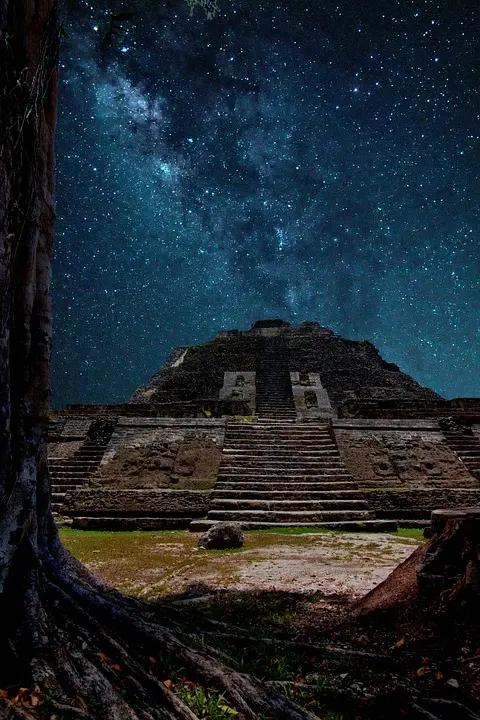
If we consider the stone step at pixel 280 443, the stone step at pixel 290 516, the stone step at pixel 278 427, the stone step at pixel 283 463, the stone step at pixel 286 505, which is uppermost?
the stone step at pixel 278 427

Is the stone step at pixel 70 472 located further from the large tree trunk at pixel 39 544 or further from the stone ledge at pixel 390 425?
the large tree trunk at pixel 39 544

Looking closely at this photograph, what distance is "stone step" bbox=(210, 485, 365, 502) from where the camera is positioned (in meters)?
7.81

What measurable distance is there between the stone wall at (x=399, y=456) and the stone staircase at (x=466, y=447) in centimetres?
28

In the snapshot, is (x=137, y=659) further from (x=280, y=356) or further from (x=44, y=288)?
(x=280, y=356)

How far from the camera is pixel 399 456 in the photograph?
31.2ft

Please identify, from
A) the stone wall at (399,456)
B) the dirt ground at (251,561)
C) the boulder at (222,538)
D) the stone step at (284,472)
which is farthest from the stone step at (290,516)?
the boulder at (222,538)

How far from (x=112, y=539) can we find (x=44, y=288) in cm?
501

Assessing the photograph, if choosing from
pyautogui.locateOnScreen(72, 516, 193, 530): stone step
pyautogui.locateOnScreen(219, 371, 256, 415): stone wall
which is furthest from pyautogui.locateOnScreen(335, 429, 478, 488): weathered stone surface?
pyautogui.locateOnScreen(219, 371, 256, 415): stone wall

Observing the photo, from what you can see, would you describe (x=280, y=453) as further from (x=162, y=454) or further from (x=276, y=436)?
(x=162, y=454)

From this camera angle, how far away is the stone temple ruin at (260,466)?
7395mm

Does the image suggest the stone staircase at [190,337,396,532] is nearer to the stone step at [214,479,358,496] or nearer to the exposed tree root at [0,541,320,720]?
the stone step at [214,479,358,496]

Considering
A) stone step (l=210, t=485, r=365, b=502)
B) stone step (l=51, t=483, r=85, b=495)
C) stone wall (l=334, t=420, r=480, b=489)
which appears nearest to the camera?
stone step (l=210, t=485, r=365, b=502)

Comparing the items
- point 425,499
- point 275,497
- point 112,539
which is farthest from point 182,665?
point 425,499

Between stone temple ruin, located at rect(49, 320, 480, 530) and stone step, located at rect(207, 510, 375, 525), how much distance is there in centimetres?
2
